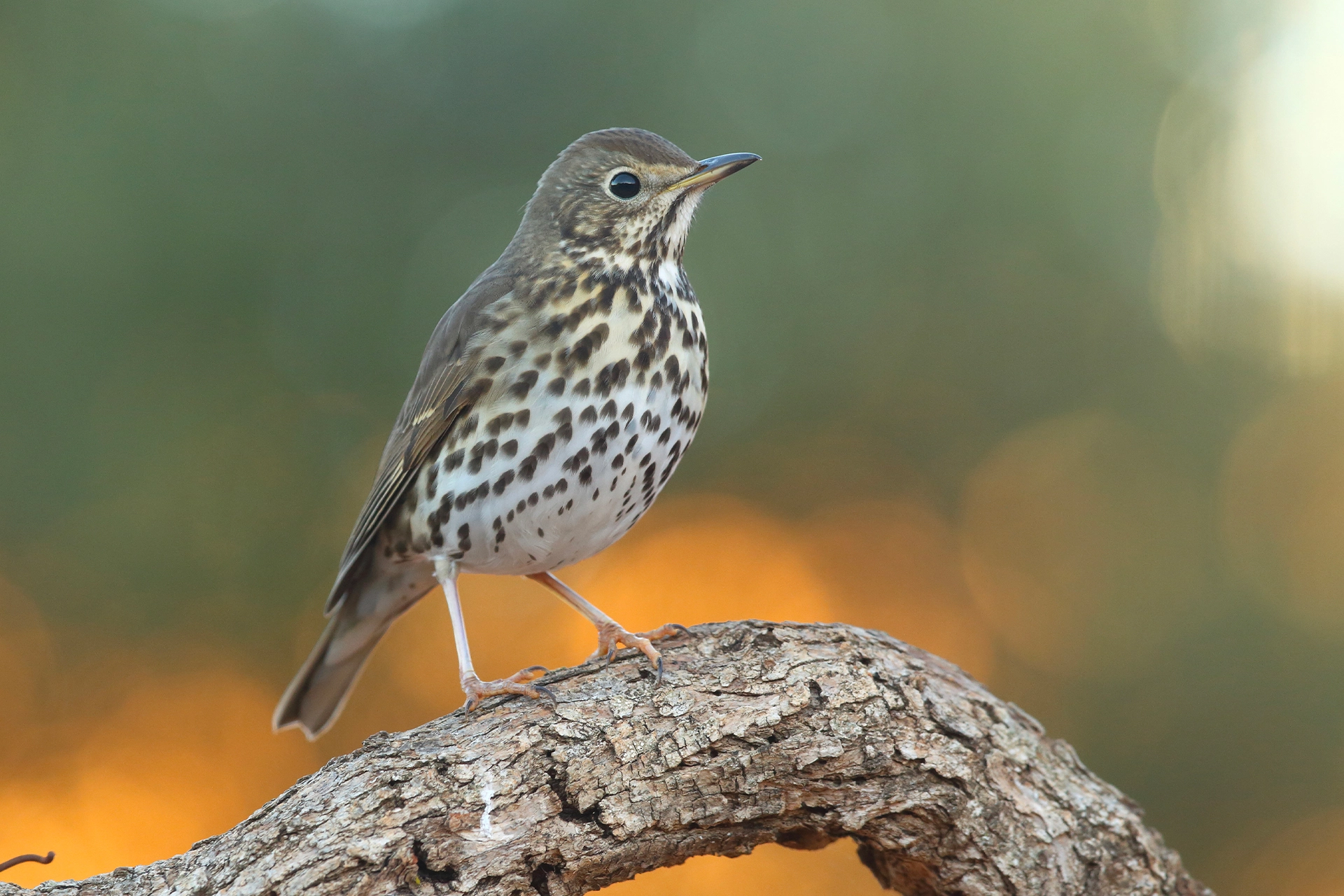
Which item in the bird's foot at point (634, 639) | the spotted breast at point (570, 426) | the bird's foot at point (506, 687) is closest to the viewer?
the bird's foot at point (506, 687)

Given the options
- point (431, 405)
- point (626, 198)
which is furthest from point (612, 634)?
point (626, 198)

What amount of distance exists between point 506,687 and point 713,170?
5.53ft

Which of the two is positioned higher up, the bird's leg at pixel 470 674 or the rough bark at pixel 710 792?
the bird's leg at pixel 470 674

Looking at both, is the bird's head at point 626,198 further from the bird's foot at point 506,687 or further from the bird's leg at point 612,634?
the bird's foot at point 506,687

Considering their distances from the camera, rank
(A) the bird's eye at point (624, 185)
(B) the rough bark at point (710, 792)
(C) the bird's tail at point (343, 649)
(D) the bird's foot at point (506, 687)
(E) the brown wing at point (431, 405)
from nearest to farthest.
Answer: (B) the rough bark at point (710, 792)
(D) the bird's foot at point (506, 687)
(E) the brown wing at point (431, 405)
(A) the bird's eye at point (624, 185)
(C) the bird's tail at point (343, 649)

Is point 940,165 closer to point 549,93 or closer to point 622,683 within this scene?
point 549,93

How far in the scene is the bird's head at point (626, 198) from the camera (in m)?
3.58

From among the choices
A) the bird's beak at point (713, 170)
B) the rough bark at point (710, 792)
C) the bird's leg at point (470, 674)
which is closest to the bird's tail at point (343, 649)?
the bird's leg at point (470, 674)

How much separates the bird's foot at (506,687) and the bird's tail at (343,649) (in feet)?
2.81

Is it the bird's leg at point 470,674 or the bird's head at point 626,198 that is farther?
the bird's head at point 626,198

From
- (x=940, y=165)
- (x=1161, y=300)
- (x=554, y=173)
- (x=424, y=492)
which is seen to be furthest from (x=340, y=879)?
(x=1161, y=300)

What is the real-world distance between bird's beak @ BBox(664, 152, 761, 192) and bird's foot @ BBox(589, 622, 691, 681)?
1.37 m

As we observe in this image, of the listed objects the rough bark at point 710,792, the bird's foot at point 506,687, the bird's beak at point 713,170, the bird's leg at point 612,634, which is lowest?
the rough bark at point 710,792

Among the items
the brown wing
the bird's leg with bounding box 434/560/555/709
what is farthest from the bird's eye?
the bird's leg with bounding box 434/560/555/709
